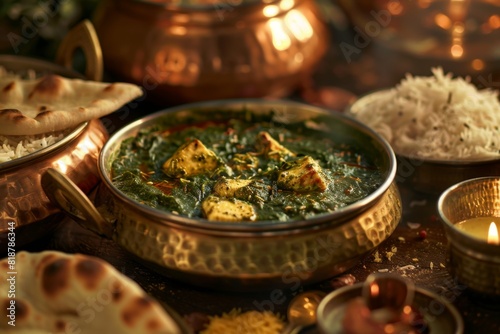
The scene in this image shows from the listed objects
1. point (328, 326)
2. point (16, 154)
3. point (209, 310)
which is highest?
point (16, 154)

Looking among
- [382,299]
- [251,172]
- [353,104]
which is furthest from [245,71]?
[382,299]

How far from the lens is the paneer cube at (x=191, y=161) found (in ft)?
8.16

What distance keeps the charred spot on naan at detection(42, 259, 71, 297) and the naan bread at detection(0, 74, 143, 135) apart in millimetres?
702

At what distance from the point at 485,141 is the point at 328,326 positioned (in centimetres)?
122

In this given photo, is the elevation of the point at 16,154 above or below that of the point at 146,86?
above

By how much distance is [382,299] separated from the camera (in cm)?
193

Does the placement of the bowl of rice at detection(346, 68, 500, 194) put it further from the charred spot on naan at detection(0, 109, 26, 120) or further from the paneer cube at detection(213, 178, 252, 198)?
the charred spot on naan at detection(0, 109, 26, 120)

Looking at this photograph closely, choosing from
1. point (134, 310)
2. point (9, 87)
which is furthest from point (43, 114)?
point (134, 310)

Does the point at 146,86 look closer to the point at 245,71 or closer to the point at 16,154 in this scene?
the point at 245,71

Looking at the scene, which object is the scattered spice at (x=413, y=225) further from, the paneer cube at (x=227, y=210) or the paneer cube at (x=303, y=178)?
the paneer cube at (x=227, y=210)

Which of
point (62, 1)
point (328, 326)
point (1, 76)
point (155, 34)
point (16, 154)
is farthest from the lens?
point (62, 1)

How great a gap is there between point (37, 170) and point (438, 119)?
5.03 ft

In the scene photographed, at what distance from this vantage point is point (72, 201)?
87.7 inches

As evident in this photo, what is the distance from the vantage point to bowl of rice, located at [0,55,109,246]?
7.59 feet
